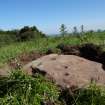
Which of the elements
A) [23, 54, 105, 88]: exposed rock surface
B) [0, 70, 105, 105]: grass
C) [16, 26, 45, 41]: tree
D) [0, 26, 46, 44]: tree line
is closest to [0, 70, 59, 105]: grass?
[0, 70, 105, 105]: grass

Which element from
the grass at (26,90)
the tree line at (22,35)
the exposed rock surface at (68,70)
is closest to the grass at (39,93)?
the grass at (26,90)

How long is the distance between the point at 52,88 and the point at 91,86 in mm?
650

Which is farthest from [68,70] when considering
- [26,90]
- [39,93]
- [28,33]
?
[28,33]

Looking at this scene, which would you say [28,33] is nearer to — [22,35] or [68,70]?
[22,35]

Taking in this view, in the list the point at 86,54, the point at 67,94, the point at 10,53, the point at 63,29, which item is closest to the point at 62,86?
the point at 67,94

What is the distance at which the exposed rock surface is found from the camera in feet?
21.6

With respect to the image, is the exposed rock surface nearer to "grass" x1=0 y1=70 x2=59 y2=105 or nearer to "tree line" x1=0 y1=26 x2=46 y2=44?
"grass" x1=0 y1=70 x2=59 y2=105

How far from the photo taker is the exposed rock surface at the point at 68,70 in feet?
21.6

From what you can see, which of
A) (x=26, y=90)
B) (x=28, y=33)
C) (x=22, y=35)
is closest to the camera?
(x=26, y=90)

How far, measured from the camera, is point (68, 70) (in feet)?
23.1

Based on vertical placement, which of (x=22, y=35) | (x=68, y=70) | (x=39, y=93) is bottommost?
(x=39, y=93)

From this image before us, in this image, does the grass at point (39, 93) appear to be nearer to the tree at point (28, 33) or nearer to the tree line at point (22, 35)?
the tree line at point (22, 35)

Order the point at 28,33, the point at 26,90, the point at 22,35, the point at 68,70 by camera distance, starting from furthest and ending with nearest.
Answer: the point at 22,35, the point at 28,33, the point at 68,70, the point at 26,90

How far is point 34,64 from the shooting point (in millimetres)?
7508
